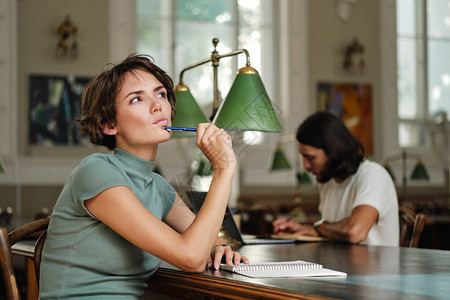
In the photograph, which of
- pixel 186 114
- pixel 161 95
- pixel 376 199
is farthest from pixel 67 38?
pixel 161 95

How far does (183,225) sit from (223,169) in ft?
1.39

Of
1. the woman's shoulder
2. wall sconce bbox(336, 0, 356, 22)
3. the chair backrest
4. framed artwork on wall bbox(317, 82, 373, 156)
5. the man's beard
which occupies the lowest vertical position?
the chair backrest

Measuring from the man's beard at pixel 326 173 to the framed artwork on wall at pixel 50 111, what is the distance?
5.42m

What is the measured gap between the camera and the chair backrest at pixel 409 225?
323 cm

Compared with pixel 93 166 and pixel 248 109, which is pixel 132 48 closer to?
pixel 248 109

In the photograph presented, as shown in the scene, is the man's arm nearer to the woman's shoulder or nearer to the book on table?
the book on table

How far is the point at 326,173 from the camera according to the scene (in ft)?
12.0

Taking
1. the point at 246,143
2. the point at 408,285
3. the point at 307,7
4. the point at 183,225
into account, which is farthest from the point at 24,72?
the point at 408,285

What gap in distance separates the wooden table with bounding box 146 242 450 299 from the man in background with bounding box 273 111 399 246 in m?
0.75

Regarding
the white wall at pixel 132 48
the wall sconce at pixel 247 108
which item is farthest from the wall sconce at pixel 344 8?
the wall sconce at pixel 247 108

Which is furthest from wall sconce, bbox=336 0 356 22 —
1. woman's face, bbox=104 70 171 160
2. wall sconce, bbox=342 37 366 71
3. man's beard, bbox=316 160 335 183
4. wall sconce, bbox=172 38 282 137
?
woman's face, bbox=104 70 171 160

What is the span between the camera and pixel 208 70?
31.8ft

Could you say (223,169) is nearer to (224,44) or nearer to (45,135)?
(45,135)

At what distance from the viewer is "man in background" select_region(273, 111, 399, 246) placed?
3.34 m
